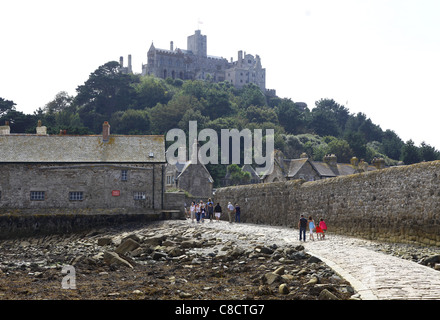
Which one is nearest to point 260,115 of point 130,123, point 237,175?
point 130,123

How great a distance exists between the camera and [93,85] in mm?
112688

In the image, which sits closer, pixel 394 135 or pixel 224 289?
pixel 224 289

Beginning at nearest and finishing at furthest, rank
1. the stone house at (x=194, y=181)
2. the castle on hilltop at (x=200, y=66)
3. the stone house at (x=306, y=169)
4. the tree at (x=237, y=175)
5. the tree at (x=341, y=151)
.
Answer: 1. the stone house at (x=306, y=169)
2. the stone house at (x=194, y=181)
3. the tree at (x=237, y=175)
4. the tree at (x=341, y=151)
5. the castle on hilltop at (x=200, y=66)

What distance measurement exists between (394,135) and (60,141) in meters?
105

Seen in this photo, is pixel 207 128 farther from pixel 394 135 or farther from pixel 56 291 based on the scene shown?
pixel 56 291

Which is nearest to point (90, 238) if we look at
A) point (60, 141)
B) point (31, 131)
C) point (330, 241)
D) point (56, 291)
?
point (60, 141)

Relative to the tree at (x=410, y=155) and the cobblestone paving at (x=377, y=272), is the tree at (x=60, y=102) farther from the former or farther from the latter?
the cobblestone paving at (x=377, y=272)

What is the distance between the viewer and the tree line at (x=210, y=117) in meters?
101

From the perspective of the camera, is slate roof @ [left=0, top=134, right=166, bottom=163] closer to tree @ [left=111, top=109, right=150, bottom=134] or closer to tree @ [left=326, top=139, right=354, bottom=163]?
tree @ [left=111, top=109, right=150, bottom=134]

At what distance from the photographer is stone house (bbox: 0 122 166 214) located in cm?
3525

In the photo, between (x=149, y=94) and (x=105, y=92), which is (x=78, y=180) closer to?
(x=105, y=92)

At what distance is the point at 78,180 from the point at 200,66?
146 metres

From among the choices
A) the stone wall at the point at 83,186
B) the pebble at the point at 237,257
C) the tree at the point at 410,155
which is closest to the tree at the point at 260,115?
the tree at the point at 410,155

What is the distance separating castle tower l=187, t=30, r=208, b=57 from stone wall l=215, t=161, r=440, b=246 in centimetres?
15781
